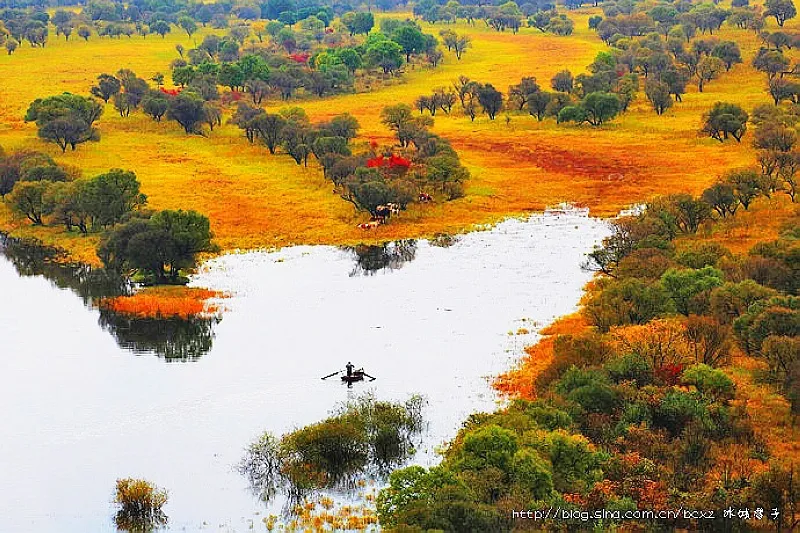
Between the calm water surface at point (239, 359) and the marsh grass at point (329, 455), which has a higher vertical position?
the marsh grass at point (329, 455)

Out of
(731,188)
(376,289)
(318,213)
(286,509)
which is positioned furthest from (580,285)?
(286,509)

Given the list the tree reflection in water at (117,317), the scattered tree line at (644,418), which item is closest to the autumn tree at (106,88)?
the tree reflection in water at (117,317)

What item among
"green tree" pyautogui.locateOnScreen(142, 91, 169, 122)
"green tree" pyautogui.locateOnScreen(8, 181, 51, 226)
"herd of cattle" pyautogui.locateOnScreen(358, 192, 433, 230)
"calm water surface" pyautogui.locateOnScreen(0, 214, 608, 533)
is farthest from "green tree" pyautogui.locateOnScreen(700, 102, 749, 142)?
"green tree" pyautogui.locateOnScreen(8, 181, 51, 226)

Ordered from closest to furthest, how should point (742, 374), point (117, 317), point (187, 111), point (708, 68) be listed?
point (742, 374), point (117, 317), point (187, 111), point (708, 68)

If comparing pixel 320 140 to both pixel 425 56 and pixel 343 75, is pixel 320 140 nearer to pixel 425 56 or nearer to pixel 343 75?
pixel 343 75

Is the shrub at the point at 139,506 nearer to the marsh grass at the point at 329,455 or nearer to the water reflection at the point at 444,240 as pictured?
the marsh grass at the point at 329,455

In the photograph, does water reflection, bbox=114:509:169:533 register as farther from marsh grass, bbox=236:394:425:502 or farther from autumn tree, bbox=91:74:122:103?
autumn tree, bbox=91:74:122:103

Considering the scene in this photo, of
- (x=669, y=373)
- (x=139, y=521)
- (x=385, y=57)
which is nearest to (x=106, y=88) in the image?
(x=385, y=57)

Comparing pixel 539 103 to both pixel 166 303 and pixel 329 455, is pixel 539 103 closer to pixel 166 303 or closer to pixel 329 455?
pixel 166 303
